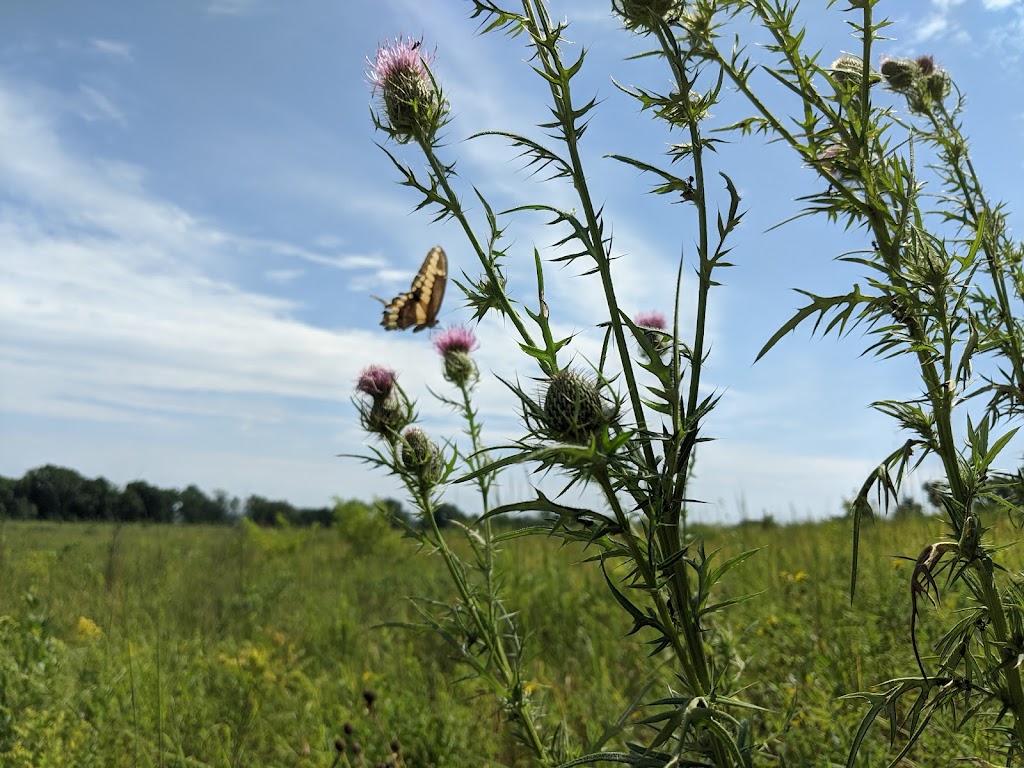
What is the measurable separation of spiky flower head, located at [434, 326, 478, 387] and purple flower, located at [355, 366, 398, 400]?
1.00 feet

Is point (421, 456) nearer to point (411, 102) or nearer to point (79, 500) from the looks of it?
point (411, 102)

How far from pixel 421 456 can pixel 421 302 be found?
5.70 feet

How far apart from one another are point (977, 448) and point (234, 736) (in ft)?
13.6

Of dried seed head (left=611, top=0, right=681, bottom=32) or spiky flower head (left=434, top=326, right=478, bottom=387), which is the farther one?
spiky flower head (left=434, top=326, right=478, bottom=387)

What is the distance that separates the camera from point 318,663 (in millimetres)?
5637

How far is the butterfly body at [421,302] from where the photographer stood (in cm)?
438

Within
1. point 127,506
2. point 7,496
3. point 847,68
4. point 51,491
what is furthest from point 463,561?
point 51,491

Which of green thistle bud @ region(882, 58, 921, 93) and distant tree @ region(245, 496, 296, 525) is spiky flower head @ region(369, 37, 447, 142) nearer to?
green thistle bud @ region(882, 58, 921, 93)

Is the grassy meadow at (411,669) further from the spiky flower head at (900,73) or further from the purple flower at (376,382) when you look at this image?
the spiky flower head at (900,73)

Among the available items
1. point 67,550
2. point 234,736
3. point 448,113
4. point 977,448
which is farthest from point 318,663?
point 67,550

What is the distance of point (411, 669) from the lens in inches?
192

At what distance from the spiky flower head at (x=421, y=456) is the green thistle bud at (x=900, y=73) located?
2442mm

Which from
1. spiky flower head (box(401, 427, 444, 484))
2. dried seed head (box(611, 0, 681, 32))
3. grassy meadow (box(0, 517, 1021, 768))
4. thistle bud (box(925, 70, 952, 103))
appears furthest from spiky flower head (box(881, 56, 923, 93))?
spiky flower head (box(401, 427, 444, 484))

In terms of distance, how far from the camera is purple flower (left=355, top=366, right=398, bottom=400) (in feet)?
11.7
